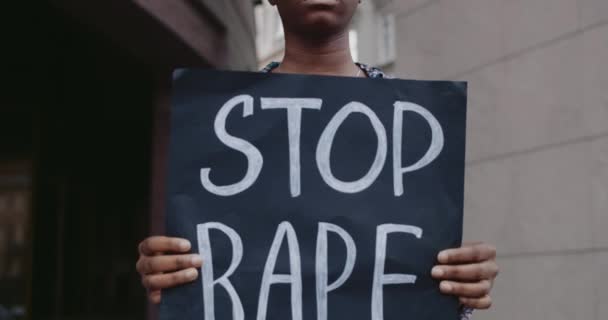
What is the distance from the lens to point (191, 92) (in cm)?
146

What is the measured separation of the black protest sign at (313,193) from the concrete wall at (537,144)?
5.90 ft

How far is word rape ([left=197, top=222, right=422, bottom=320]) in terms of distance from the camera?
4.65 feet

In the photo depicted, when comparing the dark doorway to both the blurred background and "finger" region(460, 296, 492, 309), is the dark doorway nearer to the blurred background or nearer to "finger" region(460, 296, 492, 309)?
the blurred background

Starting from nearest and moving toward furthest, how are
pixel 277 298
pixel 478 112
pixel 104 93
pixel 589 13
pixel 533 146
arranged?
1. pixel 277 298
2. pixel 589 13
3. pixel 533 146
4. pixel 478 112
5. pixel 104 93

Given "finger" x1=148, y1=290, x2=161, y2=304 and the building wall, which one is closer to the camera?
"finger" x1=148, y1=290, x2=161, y2=304

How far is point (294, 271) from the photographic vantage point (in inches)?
56.6

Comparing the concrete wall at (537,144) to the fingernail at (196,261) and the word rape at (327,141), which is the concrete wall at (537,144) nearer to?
the word rape at (327,141)

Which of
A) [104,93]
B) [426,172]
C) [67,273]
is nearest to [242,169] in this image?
[426,172]

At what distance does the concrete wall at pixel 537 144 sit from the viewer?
9.98 feet

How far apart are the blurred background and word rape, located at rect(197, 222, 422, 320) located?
1.86 metres

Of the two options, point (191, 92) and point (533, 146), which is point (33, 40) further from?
point (191, 92)

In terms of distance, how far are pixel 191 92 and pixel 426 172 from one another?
0.51 m

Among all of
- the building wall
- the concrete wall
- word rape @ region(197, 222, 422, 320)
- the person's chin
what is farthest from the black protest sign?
the building wall

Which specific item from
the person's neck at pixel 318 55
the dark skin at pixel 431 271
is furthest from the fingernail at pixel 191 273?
the person's neck at pixel 318 55
